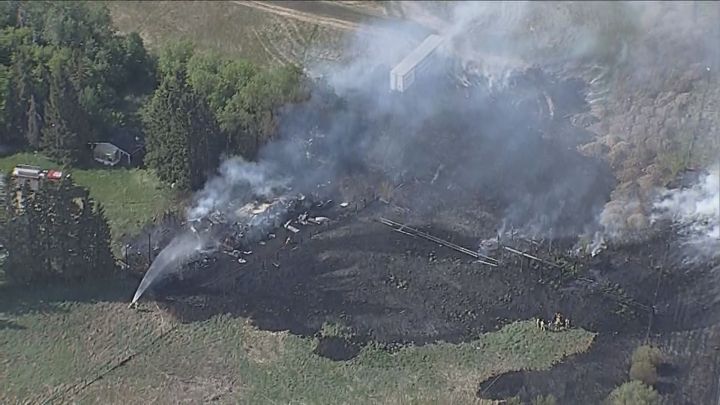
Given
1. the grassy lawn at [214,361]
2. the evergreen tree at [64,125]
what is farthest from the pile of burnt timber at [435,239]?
the evergreen tree at [64,125]

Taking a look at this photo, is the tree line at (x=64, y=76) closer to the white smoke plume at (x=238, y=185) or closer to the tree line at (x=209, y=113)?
the tree line at (x=209, y=113)

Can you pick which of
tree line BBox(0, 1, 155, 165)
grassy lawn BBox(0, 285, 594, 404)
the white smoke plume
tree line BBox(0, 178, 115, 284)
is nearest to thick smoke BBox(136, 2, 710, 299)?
the white smoke plume

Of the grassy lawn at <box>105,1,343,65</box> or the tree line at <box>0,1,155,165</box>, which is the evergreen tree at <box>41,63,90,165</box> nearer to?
the tree line at <box>0,1,155,165</box>

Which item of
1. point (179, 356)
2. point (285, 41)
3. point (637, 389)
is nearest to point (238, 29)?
point (285, 41)

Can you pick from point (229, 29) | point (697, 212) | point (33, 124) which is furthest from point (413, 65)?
point (33, 124)

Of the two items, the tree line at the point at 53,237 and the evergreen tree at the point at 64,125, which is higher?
the evergreen tree at the point at 64,125

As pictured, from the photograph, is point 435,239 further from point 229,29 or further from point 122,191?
point 229,29

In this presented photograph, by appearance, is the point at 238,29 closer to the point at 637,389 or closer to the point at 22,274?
the point at 22,274
